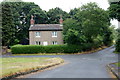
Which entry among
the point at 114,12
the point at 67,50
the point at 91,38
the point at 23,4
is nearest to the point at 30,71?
the point at 114,12

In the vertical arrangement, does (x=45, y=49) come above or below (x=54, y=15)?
below

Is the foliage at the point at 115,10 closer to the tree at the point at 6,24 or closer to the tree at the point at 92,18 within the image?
the tree at the point at 92,18

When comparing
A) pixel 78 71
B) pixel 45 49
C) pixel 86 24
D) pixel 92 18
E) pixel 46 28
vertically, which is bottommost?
pixel 78 71

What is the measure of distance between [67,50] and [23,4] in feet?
79.2

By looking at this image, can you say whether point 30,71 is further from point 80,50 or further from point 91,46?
point 91,46

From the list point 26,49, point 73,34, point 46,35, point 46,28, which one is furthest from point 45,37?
point 73,34

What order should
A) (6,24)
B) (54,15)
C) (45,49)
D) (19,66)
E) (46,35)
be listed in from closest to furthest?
(19,66), (45,49), (6,24), (46,35), (54,15)

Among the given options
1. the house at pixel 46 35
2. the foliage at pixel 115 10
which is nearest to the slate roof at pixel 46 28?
the house at pixel 46 35

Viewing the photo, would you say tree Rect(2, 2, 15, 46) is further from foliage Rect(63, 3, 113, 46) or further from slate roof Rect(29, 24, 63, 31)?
foliage Rect(63, 3, 113, 46)

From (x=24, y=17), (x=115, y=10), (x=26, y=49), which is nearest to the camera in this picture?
(x=115, y=10)

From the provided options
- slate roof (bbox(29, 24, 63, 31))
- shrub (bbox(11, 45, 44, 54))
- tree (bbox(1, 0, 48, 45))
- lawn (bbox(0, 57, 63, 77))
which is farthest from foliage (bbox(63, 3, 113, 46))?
tree (bbox(1, 0, 48, 45))

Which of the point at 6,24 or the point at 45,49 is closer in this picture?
the point at 45,49

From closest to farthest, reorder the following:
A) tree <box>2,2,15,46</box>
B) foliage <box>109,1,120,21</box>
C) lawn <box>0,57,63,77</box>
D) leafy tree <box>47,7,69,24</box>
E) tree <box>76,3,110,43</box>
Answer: lawn <box>0,57,63,77</box>, foliage <box>109,1,120,21</box>, tree <box>76,3,110,43</box>, tree <box>2,2,15,46</box>, leafy tree <box>47,7,69,24</box>

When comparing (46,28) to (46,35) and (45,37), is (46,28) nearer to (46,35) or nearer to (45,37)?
(46,35)
